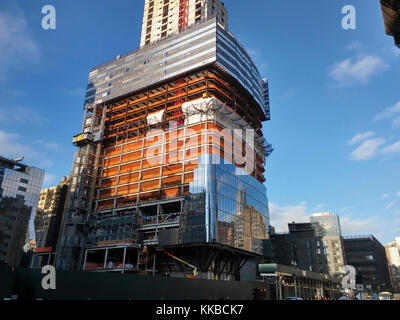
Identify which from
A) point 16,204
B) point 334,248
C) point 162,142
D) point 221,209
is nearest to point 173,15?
point 162,142

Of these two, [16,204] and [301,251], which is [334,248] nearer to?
[301,251]

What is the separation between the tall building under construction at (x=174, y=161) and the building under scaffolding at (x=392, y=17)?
4914cm

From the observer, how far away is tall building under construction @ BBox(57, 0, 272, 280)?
80.3 metres

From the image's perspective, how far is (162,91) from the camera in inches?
4454

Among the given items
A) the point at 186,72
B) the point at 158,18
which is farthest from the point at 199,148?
the point at 158,18

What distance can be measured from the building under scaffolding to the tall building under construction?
161 feet

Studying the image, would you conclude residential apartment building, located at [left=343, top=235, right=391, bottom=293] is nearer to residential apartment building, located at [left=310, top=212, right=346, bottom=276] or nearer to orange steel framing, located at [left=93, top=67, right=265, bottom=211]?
residential apartment building, located at [left=310, top=212, right=346, bottom=276]

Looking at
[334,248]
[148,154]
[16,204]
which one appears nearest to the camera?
[148,154]

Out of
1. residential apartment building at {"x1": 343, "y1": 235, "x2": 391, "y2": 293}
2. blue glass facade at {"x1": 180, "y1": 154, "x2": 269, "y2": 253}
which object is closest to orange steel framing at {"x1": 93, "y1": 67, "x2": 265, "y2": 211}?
blue glass facade at {"x1": 180, "y1": 154, "x2": 269, "y2": 253}

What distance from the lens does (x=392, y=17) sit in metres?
37.4

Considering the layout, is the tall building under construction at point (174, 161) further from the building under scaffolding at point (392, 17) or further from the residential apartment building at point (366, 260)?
the residential apartment building at point (366, 260)

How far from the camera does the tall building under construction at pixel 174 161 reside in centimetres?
8031

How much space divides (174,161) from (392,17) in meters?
68.0
